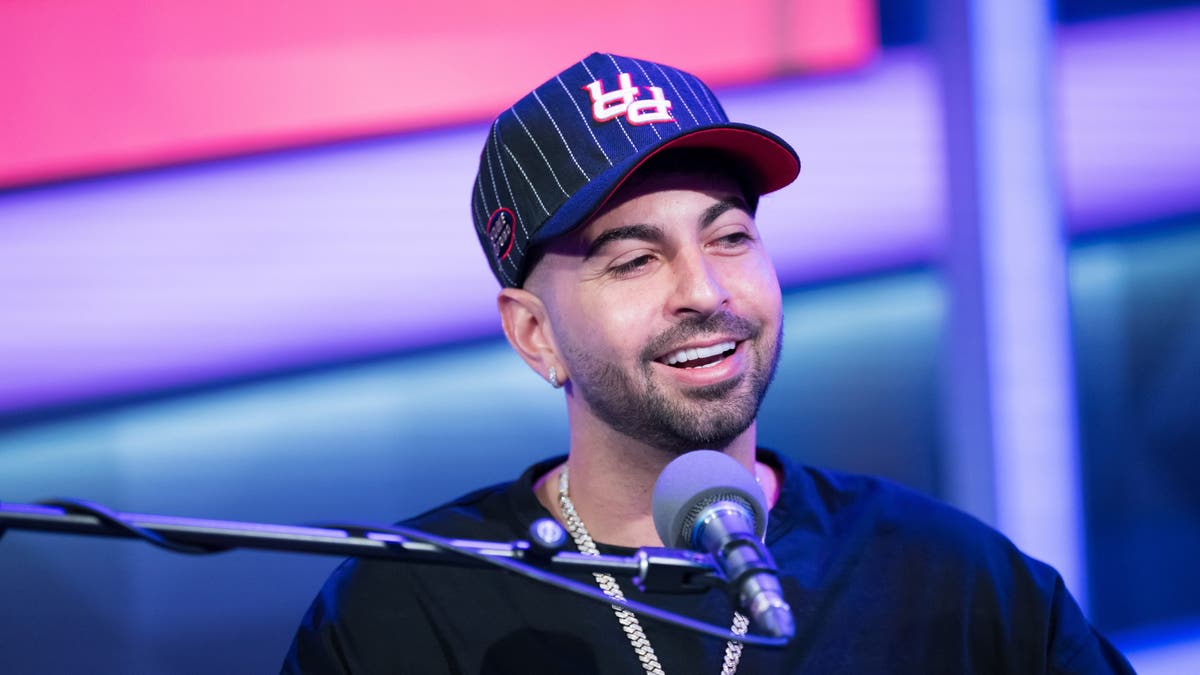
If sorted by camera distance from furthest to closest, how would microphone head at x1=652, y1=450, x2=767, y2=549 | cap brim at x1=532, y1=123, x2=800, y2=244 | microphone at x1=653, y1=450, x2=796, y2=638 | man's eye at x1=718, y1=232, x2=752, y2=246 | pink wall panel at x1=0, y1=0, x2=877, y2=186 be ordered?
1. pink wall panel at x1=0, y1=0, x2=877, y2=186
2. man's eye at x1=718, y1=232, x2=752, y2=246
3. cap brim at x1=532, y1=123, x2=800, y2=244
4. microphone head at x1=652, y1=450, x2=767, y2=549
5. microphone at x1=653, y1=450, x2=796, y2=638

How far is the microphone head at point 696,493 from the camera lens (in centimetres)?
113

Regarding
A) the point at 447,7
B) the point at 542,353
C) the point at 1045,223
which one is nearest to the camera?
the point at 542,353

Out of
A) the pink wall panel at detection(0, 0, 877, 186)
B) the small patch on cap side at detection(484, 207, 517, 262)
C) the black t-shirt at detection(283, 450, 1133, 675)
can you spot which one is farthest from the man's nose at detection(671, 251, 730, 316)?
the pink wall panel at detection(0, 0, 877, 186)

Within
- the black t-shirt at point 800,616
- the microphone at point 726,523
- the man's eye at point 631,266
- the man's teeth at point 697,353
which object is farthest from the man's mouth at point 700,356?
the microphone at point 726,523

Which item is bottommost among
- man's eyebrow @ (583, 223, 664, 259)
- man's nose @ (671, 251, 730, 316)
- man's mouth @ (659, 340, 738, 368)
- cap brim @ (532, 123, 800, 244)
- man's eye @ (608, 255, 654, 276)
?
man's mouth @ (659, 340, 738, 368)

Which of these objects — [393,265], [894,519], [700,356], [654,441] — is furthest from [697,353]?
[393,265]

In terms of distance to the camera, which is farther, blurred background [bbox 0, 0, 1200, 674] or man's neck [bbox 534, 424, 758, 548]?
blurred background [bbox 0, 0, 1200, 674]

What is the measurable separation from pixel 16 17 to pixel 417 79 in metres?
0.74

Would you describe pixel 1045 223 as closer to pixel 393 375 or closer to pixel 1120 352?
pixel 1120 352

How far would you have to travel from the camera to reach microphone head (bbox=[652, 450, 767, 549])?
1.13m

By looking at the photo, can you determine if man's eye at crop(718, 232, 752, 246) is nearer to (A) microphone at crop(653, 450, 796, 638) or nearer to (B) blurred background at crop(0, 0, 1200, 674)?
(A) microphone at crop(653, 450, 796, 638)

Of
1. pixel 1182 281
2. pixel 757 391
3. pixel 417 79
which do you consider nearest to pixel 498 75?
pixel 417 79

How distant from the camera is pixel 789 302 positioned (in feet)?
9.78

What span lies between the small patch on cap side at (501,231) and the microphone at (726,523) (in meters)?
0.58
